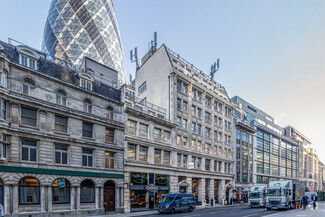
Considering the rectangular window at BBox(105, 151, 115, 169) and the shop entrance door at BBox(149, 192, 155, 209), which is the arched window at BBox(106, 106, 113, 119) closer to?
the rectangular window at BBox(105, 151, 115, 169)

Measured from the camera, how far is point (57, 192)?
920 inches

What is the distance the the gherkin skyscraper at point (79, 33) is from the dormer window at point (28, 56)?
91.7 metres

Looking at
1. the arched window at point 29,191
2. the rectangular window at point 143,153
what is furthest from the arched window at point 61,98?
the rectangular window at point 143,153

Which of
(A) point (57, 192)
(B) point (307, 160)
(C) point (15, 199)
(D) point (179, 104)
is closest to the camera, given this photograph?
(C) point (15, 199)

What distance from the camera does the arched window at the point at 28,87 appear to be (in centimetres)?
2225

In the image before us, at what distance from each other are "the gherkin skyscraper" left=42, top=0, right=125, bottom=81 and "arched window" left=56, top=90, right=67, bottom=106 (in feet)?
299

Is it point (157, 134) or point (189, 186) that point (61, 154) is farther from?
point (189, 186)

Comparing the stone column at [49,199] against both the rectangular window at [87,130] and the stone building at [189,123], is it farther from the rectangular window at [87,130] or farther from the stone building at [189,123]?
the stone building at [189,123]

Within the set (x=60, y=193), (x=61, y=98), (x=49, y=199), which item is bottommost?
(x=49, y=199)

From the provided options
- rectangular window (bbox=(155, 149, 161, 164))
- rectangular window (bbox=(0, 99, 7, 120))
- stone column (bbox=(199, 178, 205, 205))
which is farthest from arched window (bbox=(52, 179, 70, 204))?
stone column (bbox=(199, 178, 205, 205))

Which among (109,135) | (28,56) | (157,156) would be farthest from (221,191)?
(28,56)

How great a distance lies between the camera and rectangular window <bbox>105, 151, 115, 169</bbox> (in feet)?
94.1

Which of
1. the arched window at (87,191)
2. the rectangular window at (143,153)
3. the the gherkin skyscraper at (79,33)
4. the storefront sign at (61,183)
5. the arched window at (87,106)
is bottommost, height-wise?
the arched window at (87,191)

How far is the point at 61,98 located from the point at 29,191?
9416 mm
